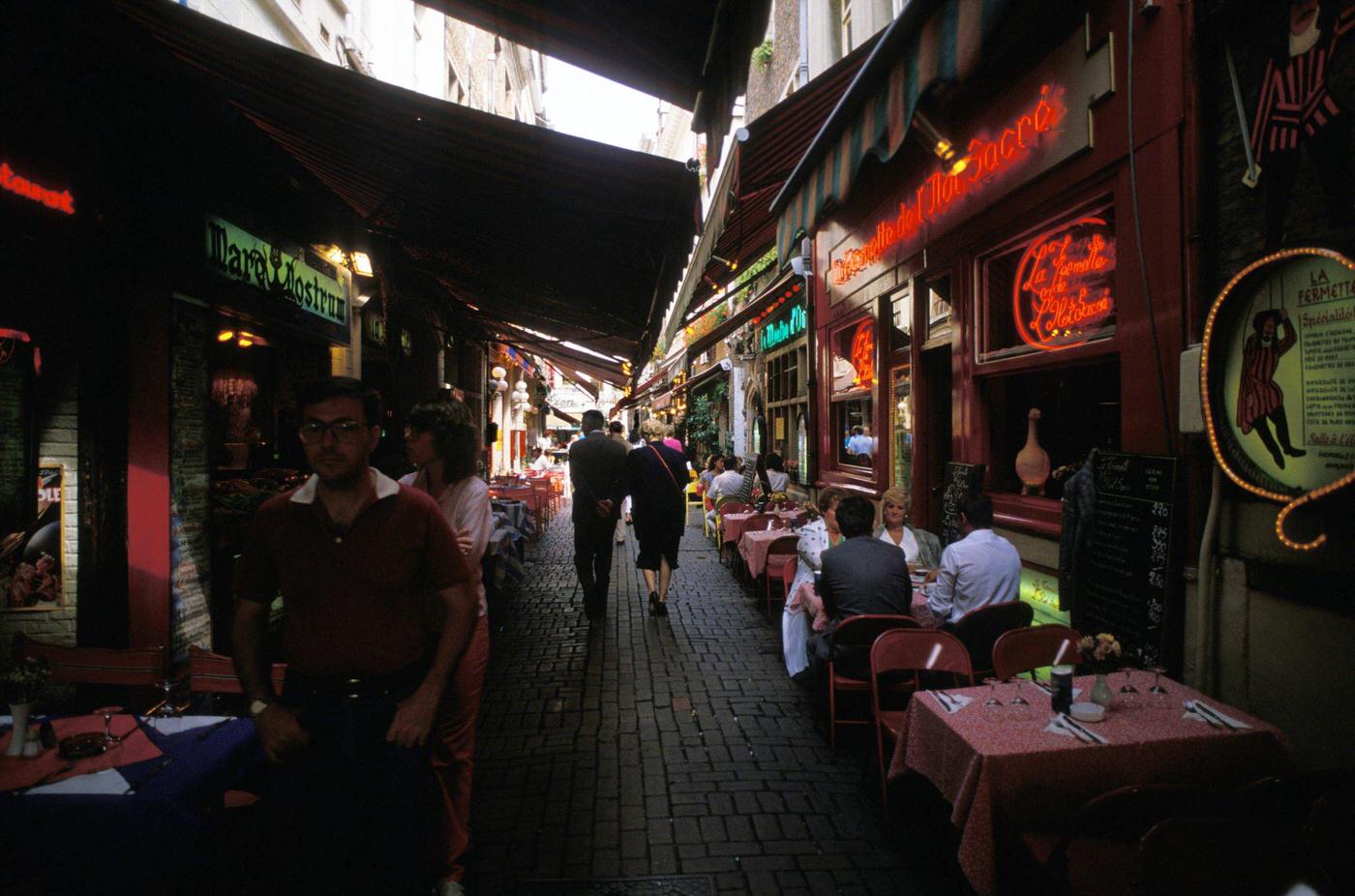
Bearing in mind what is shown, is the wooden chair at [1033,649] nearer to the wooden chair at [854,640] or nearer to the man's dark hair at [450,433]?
the wooden chair at [854,640]

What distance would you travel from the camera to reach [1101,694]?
2.88m

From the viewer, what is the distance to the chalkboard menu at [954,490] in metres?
6.13

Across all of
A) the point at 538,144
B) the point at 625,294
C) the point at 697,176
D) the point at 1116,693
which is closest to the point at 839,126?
the point at 697,176

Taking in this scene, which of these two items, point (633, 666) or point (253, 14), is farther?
point (253, 14)

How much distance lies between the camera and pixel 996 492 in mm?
6113

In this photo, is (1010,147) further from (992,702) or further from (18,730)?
(18,730)

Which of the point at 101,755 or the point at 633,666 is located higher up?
the point at 101,755

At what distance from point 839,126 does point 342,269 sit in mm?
5087

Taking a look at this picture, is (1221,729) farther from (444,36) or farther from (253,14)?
(444,36)

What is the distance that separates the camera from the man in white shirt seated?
427 centimetres

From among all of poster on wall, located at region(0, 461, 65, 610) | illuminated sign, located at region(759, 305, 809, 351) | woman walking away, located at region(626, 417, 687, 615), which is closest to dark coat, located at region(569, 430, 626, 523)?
woman walking away, located at region(626, 417, 687, 615)

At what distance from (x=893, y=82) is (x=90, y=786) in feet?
17.1

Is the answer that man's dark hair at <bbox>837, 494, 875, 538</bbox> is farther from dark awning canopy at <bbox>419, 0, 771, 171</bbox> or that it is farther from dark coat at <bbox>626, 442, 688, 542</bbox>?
dark coat at <bbox>626, 442, 688, 542</bbox>

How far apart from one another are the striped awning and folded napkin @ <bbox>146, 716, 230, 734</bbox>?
14.7 feet
